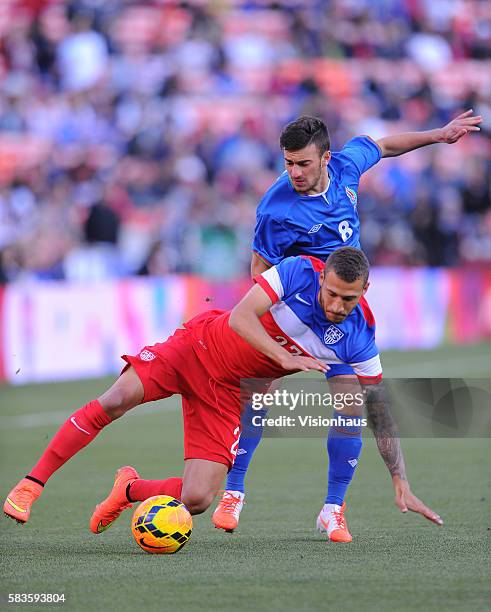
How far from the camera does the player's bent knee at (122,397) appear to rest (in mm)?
6930

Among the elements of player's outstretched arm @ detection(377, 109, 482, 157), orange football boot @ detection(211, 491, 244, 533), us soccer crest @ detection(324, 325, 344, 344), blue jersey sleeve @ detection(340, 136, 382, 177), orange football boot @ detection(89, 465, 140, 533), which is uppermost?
player's outstretched arm @ detection(377, 109, 482, 157)

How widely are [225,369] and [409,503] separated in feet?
4.25

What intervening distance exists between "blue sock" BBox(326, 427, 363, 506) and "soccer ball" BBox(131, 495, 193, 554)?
3.52 ft

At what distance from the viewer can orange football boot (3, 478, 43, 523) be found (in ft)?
22.0

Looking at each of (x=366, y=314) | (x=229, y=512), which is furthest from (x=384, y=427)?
(x=229, y=512)

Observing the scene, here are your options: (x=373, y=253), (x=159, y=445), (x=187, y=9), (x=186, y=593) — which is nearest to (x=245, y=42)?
(x=187, y=9)

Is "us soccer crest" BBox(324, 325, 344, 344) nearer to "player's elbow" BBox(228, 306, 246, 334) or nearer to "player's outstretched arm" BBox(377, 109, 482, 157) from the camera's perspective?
"player's elbow" BBox(228, 306, 246, 334)

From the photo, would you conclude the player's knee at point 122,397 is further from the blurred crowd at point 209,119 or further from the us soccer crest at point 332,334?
the blurred crowd at point 209,119

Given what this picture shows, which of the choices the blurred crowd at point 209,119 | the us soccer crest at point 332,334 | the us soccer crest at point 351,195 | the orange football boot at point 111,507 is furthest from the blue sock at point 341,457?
the blurred crowd at point 209,119

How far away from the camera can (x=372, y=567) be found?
607 cm

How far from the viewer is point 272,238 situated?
7.89 metres

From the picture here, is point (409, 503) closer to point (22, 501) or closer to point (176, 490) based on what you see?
point (176, 490)

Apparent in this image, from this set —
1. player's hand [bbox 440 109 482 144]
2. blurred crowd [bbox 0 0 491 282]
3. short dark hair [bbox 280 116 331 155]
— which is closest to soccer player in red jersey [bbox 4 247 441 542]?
short dark hair [bbox 280 116 331 155]

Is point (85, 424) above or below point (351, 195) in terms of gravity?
below
